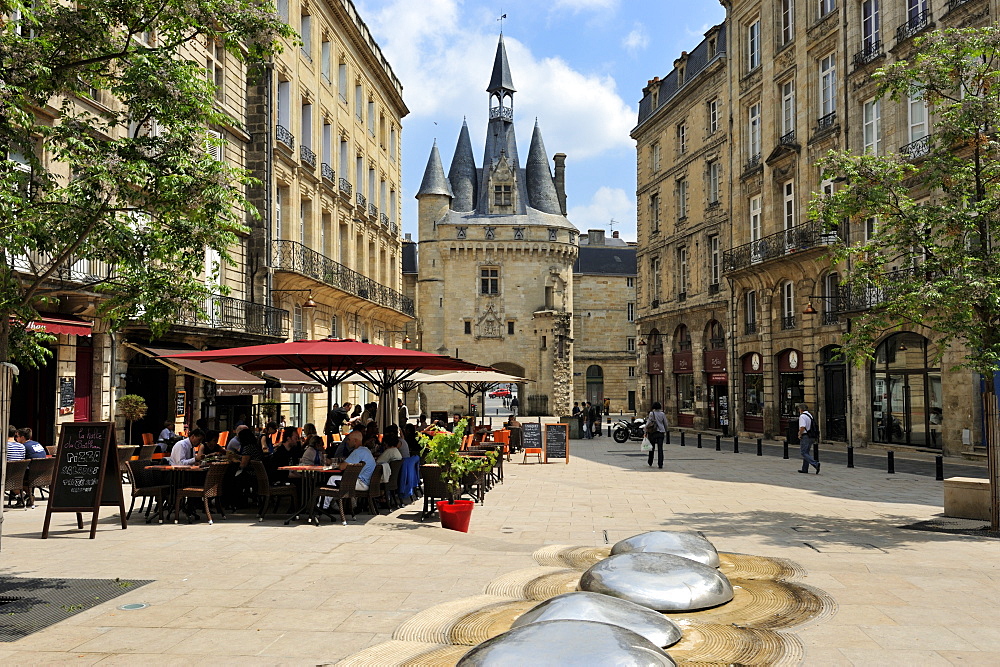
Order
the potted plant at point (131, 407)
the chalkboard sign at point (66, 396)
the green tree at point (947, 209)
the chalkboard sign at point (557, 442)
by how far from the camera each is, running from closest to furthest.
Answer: the green tree at point (947, 209) < the chalkboard sign at point (66, 396) < the potted plant at point (131, 407) < the chalkboard sign at point (557, 442)

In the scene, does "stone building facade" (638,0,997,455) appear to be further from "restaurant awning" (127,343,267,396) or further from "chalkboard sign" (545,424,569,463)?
"restaurant awning" (127,343,267,396)

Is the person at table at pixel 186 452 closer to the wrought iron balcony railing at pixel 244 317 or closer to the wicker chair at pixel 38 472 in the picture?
the wicker chair at pixel 38 472

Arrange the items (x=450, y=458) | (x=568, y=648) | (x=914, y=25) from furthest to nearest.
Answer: (x=914, y=25) → (x=450, y=458) → (x=568, y=648)

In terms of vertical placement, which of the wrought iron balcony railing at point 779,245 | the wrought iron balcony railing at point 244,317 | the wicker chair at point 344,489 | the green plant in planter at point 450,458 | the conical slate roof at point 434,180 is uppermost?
the conical slate roof at point 434,180

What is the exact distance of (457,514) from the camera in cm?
994

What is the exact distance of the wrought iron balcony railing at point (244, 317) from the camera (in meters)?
20.1

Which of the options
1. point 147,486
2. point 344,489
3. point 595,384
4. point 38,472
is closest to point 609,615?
point 344,489

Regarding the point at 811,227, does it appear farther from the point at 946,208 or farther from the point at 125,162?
the point at 125,162

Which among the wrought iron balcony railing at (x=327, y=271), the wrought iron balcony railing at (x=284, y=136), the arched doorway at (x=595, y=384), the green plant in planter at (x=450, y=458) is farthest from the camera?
the arched doorway at (x=595, y=384)

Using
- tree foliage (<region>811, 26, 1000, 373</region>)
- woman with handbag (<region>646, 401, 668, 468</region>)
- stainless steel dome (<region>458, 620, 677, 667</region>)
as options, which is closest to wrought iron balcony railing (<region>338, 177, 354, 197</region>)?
woman with handbag (<region>646, 401, 668, 468</region>)

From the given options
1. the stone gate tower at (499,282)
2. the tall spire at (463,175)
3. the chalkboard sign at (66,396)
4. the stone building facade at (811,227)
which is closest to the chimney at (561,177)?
the stone gate tower at (499,282)

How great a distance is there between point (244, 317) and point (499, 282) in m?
35.1

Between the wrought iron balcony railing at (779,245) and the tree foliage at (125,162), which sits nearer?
the tree foliage at (125,162)

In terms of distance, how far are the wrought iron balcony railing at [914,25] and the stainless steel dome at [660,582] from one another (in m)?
19.1
